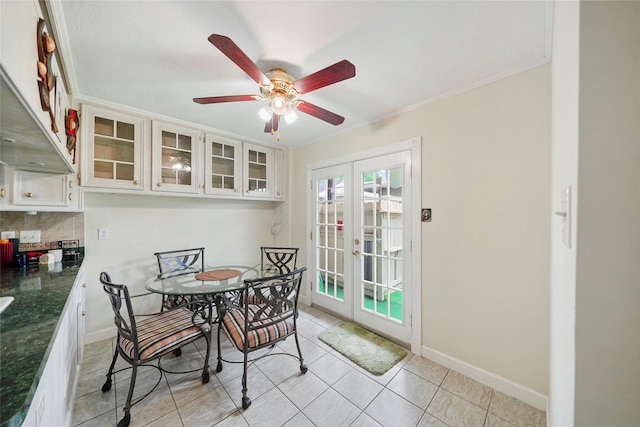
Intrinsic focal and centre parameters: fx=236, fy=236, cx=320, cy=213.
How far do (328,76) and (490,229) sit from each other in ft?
5.50

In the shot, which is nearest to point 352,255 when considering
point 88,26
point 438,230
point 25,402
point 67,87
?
point 438,230

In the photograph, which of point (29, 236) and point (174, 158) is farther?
point (174, 158)

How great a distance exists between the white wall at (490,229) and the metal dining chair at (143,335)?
2064 millimetres

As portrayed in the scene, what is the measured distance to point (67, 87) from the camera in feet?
6.42

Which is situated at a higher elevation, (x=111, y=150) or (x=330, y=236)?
(x=111, y=150)

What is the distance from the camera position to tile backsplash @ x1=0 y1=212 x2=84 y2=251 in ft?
6.66

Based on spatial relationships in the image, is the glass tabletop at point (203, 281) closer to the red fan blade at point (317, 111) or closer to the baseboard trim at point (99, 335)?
the baseboard trim at point (99, 335)

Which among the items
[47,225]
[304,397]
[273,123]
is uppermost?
[273,123]

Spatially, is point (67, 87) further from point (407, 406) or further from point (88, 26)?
point (407, 406)

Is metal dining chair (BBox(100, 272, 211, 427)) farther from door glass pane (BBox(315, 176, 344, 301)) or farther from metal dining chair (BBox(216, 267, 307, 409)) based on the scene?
door glass pane (BBox(315, 176, 344, 301))

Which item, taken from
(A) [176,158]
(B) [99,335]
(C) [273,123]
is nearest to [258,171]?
(A) [176,158]

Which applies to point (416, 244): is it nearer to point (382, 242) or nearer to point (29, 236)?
point (382, 242)

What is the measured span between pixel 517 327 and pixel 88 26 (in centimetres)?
345

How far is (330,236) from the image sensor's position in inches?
127
